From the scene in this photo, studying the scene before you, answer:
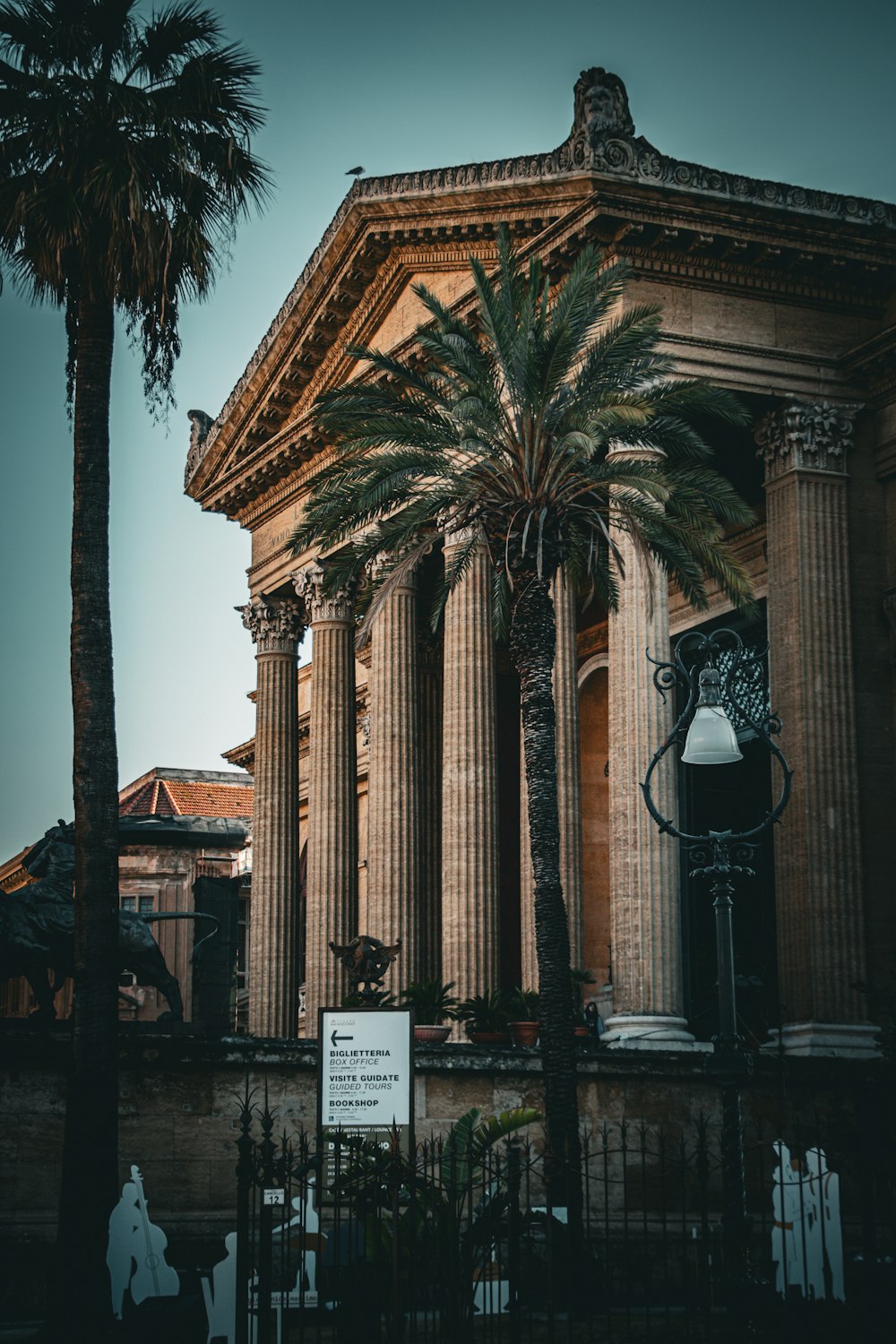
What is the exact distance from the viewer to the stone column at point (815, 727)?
87.0 ft

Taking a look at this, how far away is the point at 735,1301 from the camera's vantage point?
1320 centimetres

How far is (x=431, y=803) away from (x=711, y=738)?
19.8m

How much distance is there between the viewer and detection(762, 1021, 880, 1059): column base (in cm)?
2606

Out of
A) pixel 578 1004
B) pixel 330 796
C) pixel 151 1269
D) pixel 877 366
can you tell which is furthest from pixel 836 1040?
pixel 151 1269

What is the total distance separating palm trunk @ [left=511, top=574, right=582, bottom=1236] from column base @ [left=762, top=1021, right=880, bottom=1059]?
4.72 m

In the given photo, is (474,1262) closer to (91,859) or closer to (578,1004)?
(91,859)

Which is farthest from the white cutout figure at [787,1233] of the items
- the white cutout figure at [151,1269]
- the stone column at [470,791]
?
the stone column at [470,791]

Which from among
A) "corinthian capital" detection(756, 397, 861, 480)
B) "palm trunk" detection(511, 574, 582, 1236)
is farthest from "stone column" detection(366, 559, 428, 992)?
"palm trunk" detection(511, 574, 582, 1236)

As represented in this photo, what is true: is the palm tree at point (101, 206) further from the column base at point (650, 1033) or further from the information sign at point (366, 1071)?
the column base at point (650, 1033)

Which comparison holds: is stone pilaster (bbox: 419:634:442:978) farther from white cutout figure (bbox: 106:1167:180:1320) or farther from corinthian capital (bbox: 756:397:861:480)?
white cutout figure (bbox: 106:1167:180:1320)

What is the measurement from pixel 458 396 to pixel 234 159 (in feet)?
14.4

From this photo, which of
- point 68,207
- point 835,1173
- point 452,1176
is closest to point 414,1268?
point 452,1176

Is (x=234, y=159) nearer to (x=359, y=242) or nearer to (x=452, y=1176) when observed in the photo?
(x=359, y=242)

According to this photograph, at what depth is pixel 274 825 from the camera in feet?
121
